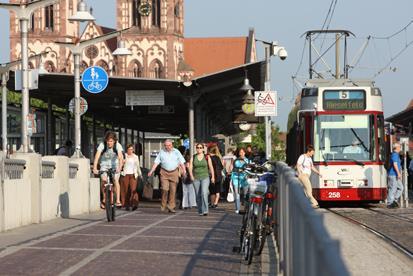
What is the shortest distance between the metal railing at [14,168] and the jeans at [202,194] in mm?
5320

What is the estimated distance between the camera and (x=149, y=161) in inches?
4941

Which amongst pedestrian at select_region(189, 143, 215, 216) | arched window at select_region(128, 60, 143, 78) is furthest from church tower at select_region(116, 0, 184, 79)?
pedestrian at select_region(189, 143, 215, 216)

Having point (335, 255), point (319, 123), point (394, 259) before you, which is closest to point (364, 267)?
point (394, 259)

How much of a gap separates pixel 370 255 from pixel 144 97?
53.1 ft

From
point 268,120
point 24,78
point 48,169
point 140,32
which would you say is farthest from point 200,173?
point 140,32

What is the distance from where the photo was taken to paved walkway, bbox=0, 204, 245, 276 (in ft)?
31.4

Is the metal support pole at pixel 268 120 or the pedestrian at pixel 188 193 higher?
the metal support pole at pixel 268 120

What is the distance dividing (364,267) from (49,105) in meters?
22.0

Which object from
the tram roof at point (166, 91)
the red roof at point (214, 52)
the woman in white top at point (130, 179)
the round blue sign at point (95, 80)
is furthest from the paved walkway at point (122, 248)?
the red roof at point (214, 52)

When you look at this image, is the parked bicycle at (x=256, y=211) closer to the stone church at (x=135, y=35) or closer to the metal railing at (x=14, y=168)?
the metal railing at (x=14, y=168)

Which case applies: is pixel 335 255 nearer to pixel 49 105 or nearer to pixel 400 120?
pixel 49 105

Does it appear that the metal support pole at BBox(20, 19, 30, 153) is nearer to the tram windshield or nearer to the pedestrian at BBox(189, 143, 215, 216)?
the pedestrian at BBox(189, 143, 215, 216)

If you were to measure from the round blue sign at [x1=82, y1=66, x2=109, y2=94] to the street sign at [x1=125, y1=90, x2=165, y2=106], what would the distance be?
2.43 metres

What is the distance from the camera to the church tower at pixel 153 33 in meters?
114
